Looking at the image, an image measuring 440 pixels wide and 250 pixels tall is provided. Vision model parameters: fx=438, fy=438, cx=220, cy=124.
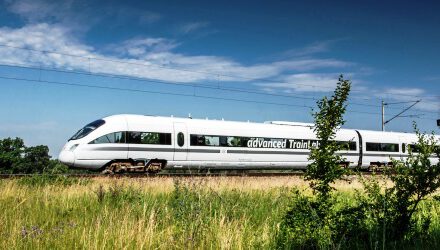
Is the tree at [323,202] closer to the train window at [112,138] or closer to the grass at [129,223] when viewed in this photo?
the grass at [129,223]

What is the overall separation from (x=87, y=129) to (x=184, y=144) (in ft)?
15.0

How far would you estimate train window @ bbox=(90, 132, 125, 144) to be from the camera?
19.0 m

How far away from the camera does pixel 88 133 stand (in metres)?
19.1

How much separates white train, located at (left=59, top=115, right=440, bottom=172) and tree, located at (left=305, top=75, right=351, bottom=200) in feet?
35.5

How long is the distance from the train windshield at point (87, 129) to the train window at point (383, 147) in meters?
18.2

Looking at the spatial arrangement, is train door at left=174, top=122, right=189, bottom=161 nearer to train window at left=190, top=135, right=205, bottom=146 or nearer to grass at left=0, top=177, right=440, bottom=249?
train window at left=190, top=135, right=205, bottom=146

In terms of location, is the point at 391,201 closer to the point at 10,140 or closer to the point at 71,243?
the point at 71,243

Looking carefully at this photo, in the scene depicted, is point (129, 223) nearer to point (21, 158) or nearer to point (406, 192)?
point (406, 192)

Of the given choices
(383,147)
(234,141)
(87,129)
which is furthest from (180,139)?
(383,147)

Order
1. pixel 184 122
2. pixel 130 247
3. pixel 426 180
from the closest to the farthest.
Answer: pixel 130 247 < pixel 426 180 < pixel 184 122

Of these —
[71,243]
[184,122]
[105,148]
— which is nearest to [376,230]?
[71,243]

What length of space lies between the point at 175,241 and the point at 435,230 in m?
3.96

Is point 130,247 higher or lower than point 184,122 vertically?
lower

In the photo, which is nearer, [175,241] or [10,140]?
[175,241]
